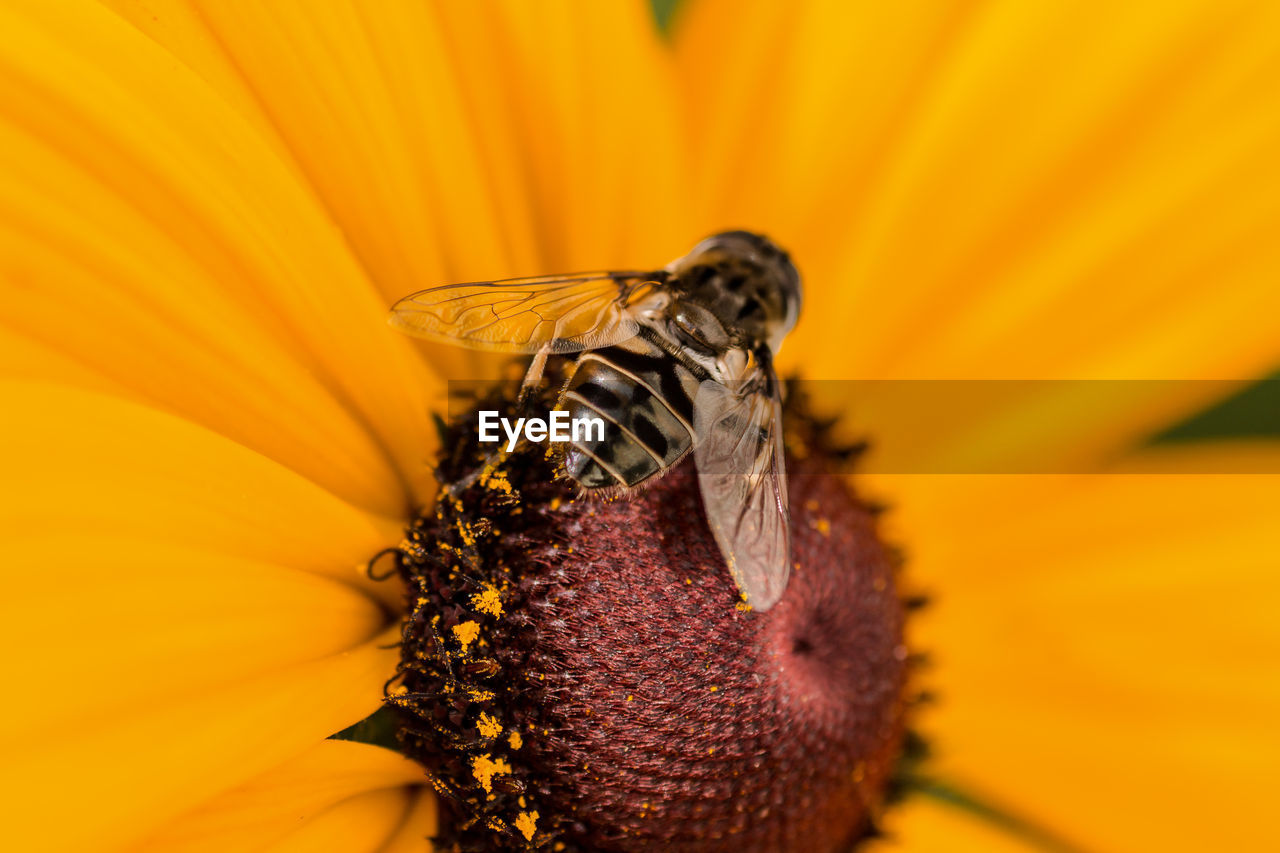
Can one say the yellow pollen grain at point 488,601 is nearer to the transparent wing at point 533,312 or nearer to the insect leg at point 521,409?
the insect leg at point 521,409

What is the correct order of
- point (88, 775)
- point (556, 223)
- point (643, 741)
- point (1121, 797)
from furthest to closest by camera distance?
point (1121, 797)
point (556, 223)
point (643, 741)
point (88, 775)

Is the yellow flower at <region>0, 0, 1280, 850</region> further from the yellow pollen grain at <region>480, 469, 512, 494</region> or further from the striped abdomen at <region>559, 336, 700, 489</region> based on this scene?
the striped abdomen at <region>559, 336, 700, 489</region>

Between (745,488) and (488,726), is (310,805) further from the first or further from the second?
(745,488)

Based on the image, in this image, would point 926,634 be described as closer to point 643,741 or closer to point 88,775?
point 643,741

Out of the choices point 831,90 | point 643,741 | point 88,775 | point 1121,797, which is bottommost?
point 88,775

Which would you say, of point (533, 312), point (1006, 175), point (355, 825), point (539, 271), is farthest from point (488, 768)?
point (1006, 175)

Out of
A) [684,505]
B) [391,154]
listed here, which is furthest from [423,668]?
[391,154]
